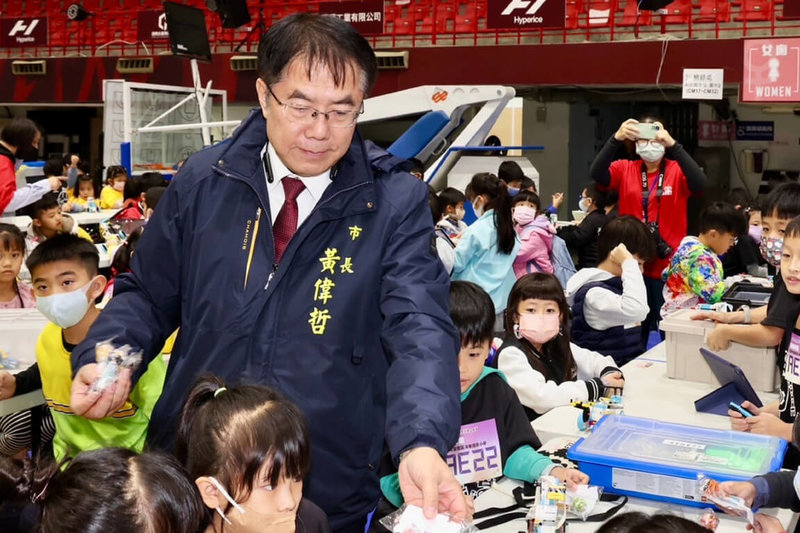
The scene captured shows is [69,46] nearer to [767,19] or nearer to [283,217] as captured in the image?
[767,19]

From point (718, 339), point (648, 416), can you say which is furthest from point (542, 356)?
point (718, 339)

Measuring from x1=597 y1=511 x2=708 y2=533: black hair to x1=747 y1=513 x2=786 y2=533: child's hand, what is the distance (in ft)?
2.54

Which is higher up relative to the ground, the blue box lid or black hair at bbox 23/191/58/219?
black hair at bbox 23/191/58/219

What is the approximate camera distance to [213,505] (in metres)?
1.65

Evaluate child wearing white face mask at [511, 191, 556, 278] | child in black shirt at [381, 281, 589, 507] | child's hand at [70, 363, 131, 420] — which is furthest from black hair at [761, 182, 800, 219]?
child's hand at [70, 363, 131, 420]

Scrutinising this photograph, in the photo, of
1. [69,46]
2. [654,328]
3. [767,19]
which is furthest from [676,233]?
[69,46]

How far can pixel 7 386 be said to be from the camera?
9.91 ft

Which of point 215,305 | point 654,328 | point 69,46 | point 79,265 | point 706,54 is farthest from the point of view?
point 69,46

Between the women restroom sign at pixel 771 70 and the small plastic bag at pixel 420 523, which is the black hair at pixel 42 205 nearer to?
the small plastic bag at pixel 420 523

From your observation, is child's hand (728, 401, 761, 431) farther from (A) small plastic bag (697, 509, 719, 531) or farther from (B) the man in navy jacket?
(B) the man in navy jacket

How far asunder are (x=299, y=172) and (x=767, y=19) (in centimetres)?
1028

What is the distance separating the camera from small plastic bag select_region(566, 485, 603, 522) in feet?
7.36

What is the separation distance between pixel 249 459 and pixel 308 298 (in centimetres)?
32

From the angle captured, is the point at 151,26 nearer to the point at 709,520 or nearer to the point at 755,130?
the point at 755,130
